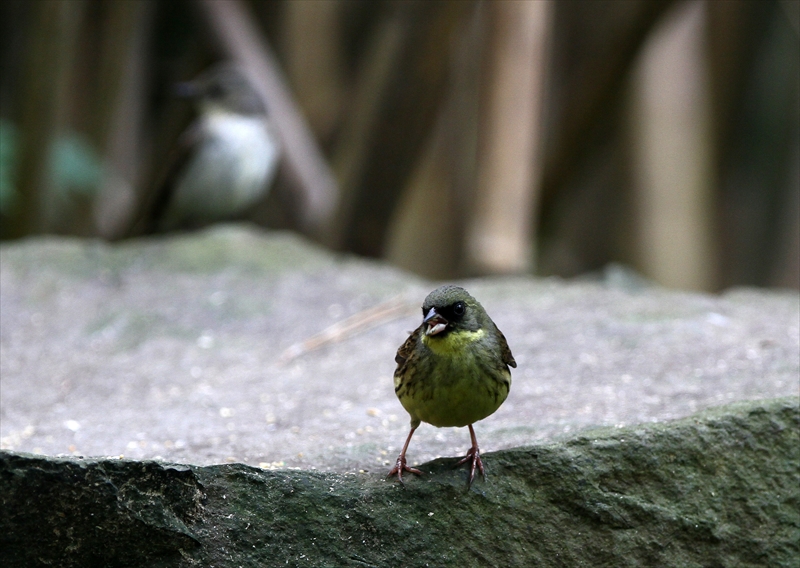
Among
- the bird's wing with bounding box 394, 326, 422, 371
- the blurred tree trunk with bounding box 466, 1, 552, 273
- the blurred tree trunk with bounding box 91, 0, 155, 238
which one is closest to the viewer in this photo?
the bird's wing with bounding box 394, 326, 422, 371

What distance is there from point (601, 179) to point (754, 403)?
7.42 meters

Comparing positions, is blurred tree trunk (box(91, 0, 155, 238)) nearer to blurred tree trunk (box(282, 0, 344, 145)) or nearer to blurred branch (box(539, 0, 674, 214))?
blurred tree trunk (box(282, 0, 344, 145))

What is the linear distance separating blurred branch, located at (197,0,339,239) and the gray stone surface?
2.53 metres

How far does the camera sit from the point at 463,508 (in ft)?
9.62

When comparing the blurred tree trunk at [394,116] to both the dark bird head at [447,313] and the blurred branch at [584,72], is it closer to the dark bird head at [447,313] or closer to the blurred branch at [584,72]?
the blurred branch at [584,72]

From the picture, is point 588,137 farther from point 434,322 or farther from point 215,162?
point 434,322

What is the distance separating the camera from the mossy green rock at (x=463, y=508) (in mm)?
2641

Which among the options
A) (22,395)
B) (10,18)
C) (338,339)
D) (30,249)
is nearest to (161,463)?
(22,395)

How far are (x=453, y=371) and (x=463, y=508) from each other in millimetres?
406

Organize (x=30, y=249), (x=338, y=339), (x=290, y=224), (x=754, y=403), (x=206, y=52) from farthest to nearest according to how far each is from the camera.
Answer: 1. (x=206, y=52)
2. (x=290, y=224)
3. (x=30, y=249)
4. (x=338, y=339)
5. (x=754, y=403)

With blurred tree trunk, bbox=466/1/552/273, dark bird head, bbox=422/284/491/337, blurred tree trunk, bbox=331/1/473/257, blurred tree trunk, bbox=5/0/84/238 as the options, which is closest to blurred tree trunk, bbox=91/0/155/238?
blurred tree trunk, bbox=5/0/84/238

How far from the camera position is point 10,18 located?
36.9 ft

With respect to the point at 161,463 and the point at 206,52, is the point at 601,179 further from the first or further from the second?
the point at 161,463

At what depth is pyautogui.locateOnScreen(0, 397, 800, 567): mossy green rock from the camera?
2641 millimetres
